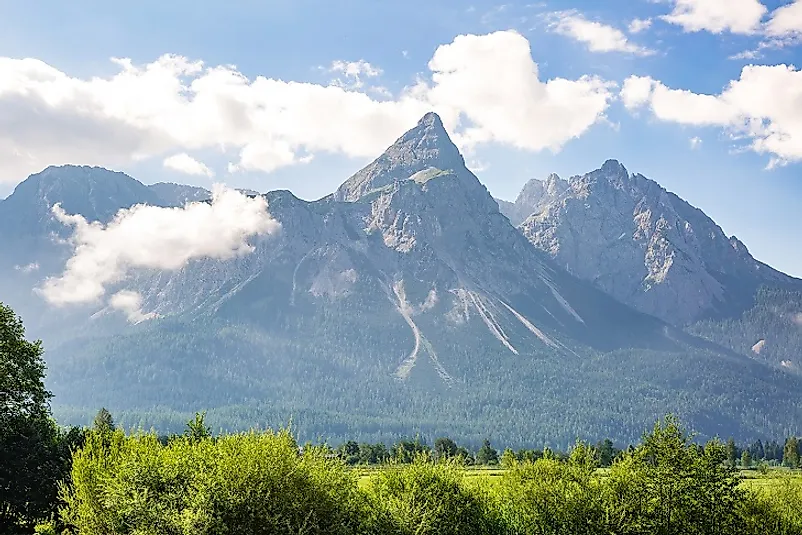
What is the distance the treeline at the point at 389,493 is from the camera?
142ft

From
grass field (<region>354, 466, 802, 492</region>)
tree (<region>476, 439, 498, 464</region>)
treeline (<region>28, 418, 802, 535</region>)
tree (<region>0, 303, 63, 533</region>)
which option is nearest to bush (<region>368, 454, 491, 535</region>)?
treeline (<region>28, 418, 802, 535</region>)

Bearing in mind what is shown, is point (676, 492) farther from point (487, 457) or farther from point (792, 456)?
point (792, 456)

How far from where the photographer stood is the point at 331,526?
4709 cm

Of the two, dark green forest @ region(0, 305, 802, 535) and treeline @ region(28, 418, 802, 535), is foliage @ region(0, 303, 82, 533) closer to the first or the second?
dark green forest @ region(0, 305, 802, 535)

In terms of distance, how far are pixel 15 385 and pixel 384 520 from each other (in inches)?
1169

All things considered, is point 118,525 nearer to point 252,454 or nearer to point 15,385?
point 252,454

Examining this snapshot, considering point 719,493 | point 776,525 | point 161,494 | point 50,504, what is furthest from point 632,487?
point 50,504

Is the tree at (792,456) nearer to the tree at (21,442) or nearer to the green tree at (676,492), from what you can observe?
the green tree at (676,492)

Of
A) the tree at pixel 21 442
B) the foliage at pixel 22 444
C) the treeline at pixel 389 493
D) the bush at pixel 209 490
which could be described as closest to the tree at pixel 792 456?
the treeline at pixel 389 493

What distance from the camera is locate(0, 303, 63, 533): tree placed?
5359 cm

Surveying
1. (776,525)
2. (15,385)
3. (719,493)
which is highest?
(15,385)

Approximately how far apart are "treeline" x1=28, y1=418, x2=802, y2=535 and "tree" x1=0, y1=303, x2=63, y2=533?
194cm

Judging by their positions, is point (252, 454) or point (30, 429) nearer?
point (252, 454)

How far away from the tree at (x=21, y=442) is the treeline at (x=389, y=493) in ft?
6.38
